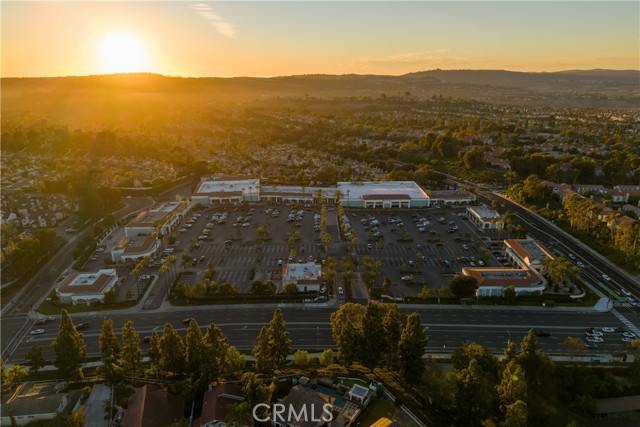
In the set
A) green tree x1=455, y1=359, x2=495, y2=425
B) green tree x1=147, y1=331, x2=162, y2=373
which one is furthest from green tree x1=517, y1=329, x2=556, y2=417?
green tree x1=147, y1=331, x2=162, y2=373

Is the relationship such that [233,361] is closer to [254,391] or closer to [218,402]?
[254,391]

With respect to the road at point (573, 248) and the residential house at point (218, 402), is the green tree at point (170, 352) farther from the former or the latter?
the road at point (573, 248)

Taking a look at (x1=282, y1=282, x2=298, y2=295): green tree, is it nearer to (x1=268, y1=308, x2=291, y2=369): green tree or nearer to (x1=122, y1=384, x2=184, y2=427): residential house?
(x1=268, y1=308, x2=291, y2=369): green tree

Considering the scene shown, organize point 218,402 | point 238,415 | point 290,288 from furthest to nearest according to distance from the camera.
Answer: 1. point 290,288
2. point 218,402
3. point 238,415

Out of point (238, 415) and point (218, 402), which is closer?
point (238, 415)

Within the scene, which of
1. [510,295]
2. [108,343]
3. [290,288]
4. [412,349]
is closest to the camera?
[412,349]

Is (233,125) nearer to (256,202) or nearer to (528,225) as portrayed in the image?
(256,202)

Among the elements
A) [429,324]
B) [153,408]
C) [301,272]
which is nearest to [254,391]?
[153,408]
